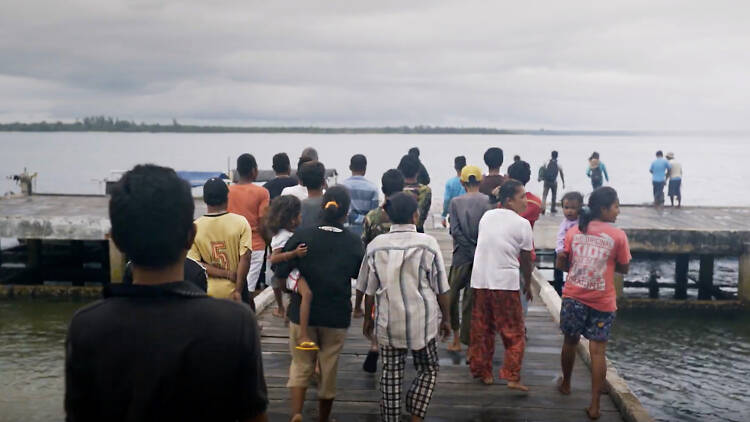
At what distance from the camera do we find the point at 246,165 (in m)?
7.05

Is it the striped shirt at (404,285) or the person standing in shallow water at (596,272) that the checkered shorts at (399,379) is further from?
the person standing in shallow water at (596,272)

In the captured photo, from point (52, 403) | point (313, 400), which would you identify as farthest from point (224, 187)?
point (52, 403)

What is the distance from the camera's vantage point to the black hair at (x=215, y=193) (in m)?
5.41

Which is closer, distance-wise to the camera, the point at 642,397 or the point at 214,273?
the point at 214,273

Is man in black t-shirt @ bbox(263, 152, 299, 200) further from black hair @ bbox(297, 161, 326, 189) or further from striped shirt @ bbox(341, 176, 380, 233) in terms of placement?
black hair @ bbox(297, 161, 326, 189)

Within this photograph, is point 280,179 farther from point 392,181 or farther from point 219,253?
point 219,253

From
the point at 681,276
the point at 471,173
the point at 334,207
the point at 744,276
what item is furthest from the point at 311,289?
the point at 681,276

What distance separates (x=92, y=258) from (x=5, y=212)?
11.9 feet

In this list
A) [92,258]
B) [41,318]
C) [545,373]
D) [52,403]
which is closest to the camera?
[545,373]

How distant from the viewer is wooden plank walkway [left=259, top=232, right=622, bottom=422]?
5637mm

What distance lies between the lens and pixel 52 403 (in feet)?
37.2

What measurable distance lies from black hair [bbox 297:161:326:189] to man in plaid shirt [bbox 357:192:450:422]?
1.36 meters

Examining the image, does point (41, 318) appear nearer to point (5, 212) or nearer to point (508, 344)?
point (5, 212)

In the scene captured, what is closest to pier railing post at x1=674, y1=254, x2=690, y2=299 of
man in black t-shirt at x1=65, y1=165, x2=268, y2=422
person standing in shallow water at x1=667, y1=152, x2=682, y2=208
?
person standing in shallow water at x1=667, y1=152, x2=682, y2=208
